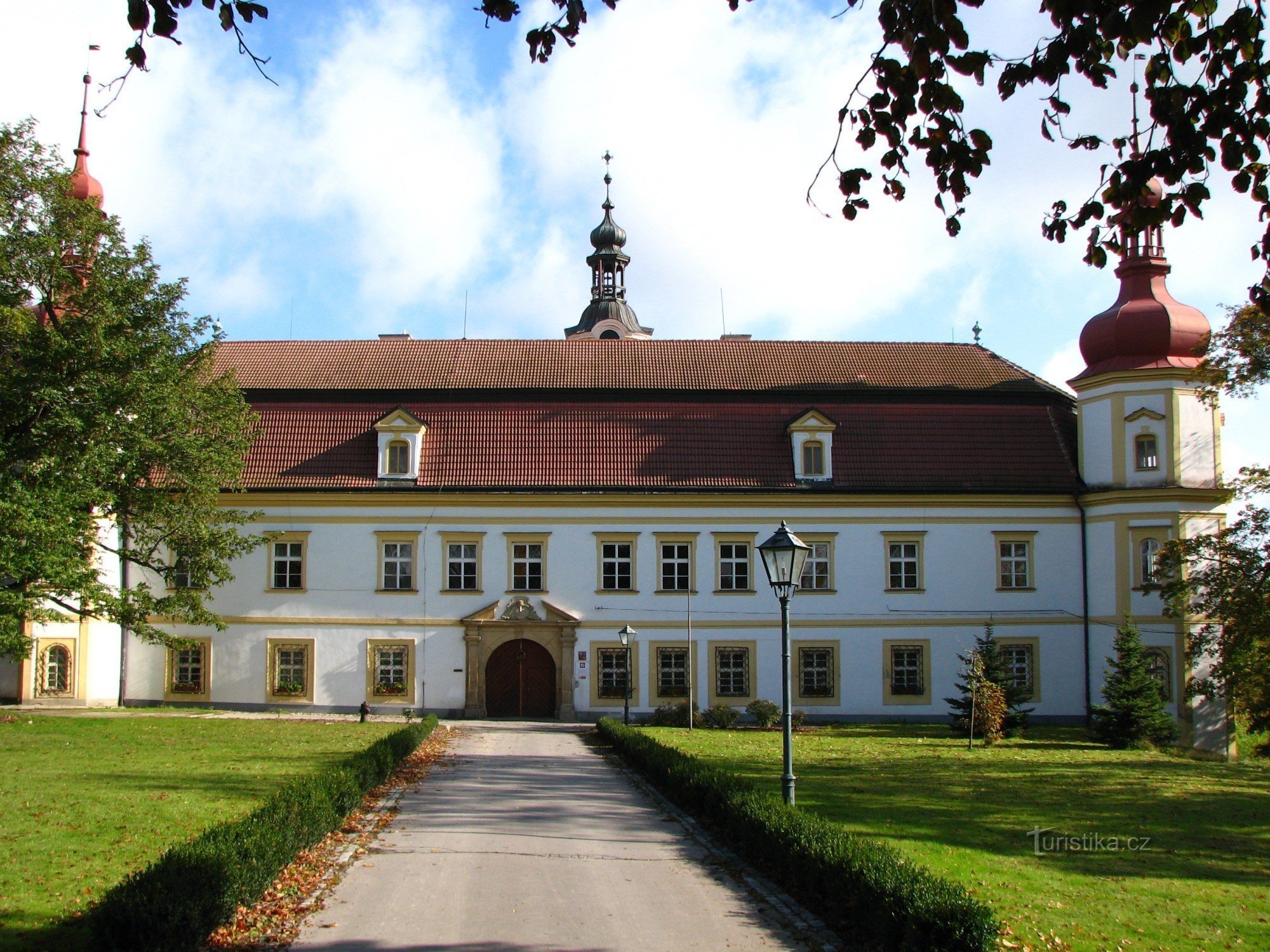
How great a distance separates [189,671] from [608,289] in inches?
1209

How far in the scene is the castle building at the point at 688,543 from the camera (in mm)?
29250

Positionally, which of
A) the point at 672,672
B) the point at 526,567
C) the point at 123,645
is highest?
the point at 526,567

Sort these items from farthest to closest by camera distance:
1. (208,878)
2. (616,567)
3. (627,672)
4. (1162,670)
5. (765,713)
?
1. (616,567)
2. (1162,670)
3. (765,713)
4. (627,672)
5. (208,878)

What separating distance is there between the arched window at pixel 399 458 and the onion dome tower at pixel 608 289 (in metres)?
23.3

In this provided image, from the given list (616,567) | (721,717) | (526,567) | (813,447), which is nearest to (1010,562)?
(813,447)

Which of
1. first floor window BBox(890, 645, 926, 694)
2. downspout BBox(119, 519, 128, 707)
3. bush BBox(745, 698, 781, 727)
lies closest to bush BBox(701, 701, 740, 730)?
bush BBox(745, 698, 781, 727)

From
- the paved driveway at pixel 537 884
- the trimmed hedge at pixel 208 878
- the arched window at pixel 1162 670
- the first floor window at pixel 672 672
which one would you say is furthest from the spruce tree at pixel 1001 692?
the trimmed hedge at pixel 208 878

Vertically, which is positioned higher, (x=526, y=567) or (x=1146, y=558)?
(x=1146, y=558)

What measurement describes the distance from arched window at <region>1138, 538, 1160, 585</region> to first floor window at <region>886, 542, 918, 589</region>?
582 centimetres

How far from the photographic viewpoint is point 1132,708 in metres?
25.0

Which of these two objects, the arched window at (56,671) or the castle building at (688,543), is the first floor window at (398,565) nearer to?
the castle building at (688,543)

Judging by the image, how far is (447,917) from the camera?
8742mm

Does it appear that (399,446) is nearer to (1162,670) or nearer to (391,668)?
(391,668)

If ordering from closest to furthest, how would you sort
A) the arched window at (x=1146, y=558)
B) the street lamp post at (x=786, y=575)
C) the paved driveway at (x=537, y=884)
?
the paved driveway at (x=537, y=884)
the street lamp post at (x=786, y=575)
the arched window at (x=1146, y=558)
